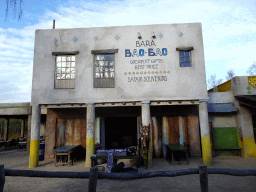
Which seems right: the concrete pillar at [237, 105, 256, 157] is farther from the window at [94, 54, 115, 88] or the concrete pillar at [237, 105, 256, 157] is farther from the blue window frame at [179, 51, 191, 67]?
the window at [94, 54, 115, 88]

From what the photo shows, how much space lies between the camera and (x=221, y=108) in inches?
503

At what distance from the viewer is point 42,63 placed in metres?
11.5

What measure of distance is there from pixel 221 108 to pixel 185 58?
4523 millimetres

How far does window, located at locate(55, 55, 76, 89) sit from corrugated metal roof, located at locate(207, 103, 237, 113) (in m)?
9.20

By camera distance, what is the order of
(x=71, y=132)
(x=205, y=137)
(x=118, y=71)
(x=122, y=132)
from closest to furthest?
(x=205, y=137) → (x=118, y=71) → (x=71, y=132) → (x=122, y=132)

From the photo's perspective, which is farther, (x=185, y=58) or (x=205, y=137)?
(x=185, y=58)

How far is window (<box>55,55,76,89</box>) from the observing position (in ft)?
37.1

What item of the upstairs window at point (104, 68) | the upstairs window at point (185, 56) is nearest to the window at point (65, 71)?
the upstairs window at point (104, 68)

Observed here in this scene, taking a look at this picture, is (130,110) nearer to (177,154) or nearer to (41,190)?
(177,154)

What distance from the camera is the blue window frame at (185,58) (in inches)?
437

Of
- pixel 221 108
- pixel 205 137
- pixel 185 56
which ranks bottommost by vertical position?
pixel 205 137

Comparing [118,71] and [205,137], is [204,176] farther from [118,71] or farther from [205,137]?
[118,71]

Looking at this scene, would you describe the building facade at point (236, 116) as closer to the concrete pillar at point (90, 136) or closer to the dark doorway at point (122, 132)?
the concrete pillar at point (90, 136)

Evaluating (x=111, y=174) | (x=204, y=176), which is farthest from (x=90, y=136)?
(x=204, y=176)
